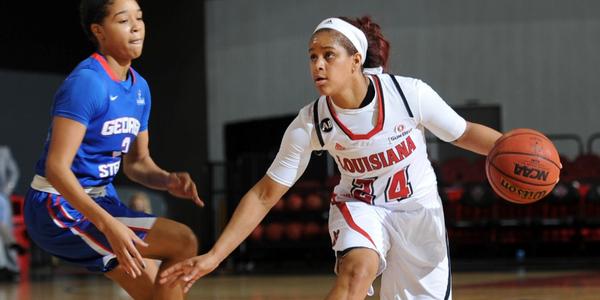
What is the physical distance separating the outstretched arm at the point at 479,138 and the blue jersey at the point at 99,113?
1366mm

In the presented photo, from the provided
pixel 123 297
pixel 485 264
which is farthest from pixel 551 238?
pixel 123 297

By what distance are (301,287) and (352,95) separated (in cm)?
557

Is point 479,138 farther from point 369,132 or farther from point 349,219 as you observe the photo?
point 349,219

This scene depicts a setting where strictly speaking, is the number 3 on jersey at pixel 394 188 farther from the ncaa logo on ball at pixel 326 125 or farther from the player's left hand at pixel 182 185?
the player's left hand at pixel 182 185

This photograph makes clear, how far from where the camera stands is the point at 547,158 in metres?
3.91

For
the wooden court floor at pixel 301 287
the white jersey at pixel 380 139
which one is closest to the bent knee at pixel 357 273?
the white jersey at pixel 380 139

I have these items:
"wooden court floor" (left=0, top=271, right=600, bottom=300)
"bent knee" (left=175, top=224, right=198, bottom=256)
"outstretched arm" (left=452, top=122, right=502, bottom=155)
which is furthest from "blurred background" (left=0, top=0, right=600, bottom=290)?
"bent knee" (left=175, top=224, right=198, bottom=256)

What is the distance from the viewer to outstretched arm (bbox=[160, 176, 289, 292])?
3.51 m

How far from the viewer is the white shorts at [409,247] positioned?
13.1ft

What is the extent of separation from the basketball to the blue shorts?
1.42 metres

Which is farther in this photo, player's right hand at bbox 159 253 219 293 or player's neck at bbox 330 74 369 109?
player's neck at bbox 330 74 369 109

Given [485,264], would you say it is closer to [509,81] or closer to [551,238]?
[551,238]

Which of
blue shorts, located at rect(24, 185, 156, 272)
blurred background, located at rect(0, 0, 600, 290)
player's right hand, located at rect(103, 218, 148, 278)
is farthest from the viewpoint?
blurred background, located at rect(0, 0, 600, 290)

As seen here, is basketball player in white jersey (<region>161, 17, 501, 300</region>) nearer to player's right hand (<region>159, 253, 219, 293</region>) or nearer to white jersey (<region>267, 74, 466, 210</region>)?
white jersey (<region>267, 74, 466, 210</region>)
